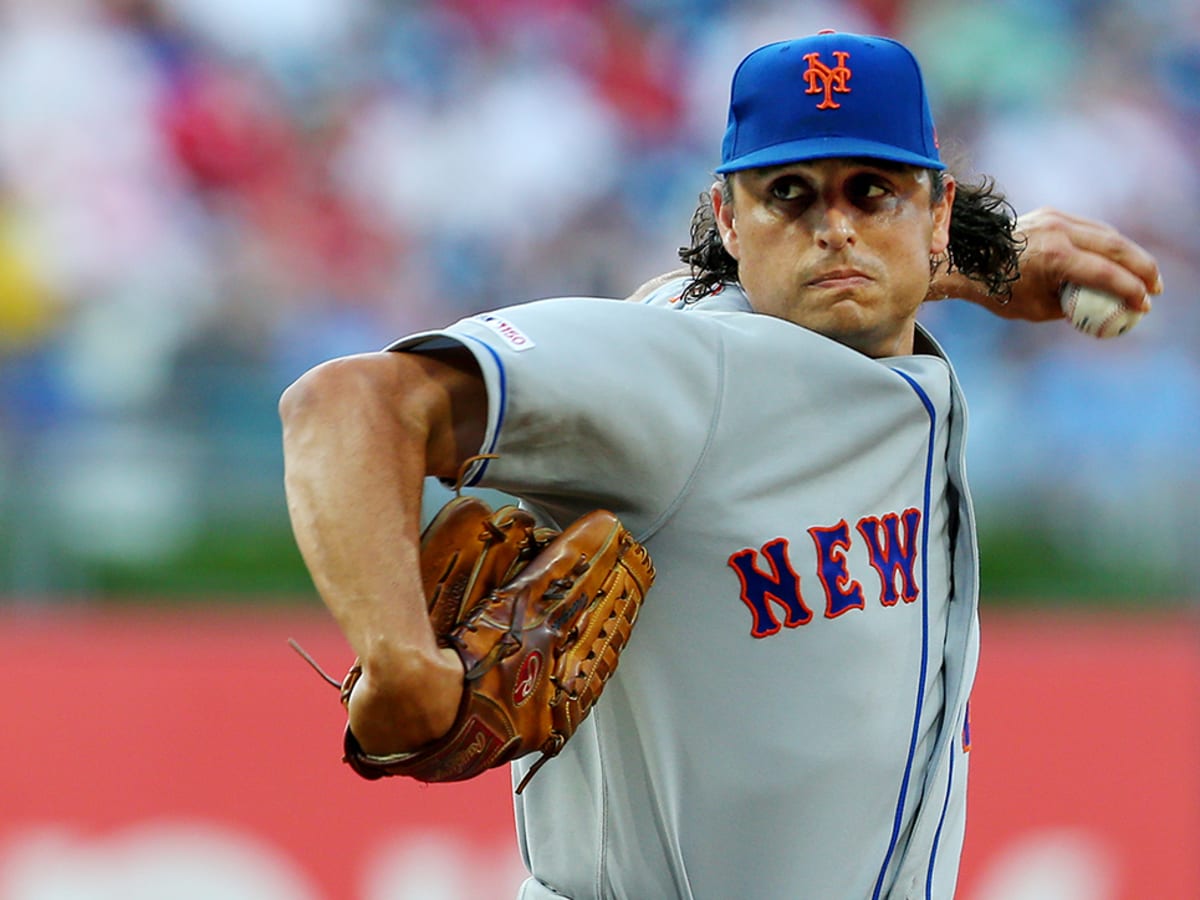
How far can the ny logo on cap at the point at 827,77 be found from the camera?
1.95 m

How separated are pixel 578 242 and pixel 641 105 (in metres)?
0.73

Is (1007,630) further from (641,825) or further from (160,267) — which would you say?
(160,267)

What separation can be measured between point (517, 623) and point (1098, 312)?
1.32 meters

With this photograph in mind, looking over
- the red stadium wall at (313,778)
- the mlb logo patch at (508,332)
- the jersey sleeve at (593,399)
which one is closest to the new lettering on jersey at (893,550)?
the jersey sleeve at (593,399)

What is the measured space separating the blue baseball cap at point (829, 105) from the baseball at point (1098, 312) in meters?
0.63

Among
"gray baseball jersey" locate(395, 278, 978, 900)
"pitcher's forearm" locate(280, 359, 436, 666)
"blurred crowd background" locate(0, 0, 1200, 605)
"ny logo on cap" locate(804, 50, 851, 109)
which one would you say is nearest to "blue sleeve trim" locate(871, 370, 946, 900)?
"gray baseball jersey" locate(395, 278, 978, 900)

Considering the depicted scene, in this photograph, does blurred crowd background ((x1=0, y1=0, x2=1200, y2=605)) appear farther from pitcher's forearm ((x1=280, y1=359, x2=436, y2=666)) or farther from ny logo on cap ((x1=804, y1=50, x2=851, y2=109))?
pitcher's forearm ((x1=280, y1=359, x2=436, y2=666))

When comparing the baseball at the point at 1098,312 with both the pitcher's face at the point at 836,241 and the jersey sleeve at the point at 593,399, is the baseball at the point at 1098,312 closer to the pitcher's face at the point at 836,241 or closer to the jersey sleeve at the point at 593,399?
the pitcher's face at the point at 836,241

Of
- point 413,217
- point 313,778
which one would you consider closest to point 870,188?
point 313,778

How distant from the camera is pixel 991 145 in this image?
634cm

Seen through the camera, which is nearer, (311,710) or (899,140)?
(899,140)

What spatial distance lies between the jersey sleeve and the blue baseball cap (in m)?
0.29

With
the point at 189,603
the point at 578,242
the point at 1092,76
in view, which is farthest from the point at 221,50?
the point at 1092,76

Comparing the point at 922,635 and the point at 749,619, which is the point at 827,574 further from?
the point at 922,635
